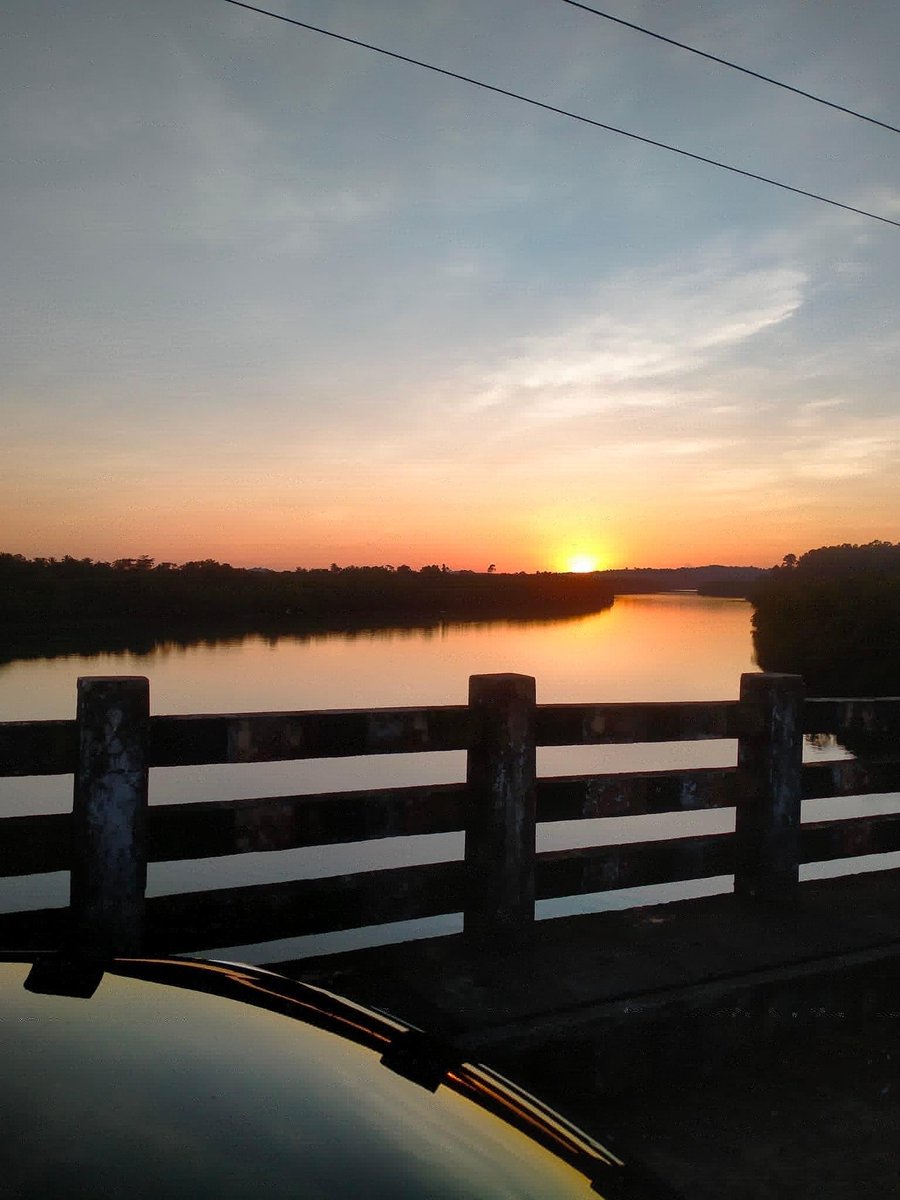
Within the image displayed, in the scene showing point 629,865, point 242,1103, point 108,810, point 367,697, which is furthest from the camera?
point 367,697

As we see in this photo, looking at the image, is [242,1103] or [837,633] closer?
[242,1103]

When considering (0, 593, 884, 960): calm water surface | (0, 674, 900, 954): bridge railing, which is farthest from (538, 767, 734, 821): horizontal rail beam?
(0, 593, 884, 960): calm water surface

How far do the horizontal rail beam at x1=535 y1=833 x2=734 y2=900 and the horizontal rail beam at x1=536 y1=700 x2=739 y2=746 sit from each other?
0.48 metres

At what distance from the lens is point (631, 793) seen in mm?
4555

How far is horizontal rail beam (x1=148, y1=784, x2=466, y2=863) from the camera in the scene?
3711 mm

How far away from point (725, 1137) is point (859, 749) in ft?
105

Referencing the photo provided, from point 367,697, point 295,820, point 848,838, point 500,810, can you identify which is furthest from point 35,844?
point 367,697

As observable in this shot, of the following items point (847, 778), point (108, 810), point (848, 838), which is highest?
point (108, 810)

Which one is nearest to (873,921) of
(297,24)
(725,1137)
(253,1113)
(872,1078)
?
(872,1078)

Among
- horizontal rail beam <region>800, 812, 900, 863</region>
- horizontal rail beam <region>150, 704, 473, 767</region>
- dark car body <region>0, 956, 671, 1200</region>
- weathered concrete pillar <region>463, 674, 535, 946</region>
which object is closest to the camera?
dark car body <region>0, 956, 671, 1200</region>

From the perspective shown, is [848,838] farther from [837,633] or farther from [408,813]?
[837,633]

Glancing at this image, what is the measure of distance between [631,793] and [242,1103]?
3.36 m

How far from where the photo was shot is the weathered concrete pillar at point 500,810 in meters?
4.11

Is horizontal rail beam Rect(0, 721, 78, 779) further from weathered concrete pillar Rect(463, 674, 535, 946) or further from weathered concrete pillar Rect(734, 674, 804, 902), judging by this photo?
weathered concrete pillar Rect(734, 674, 804, 902)
